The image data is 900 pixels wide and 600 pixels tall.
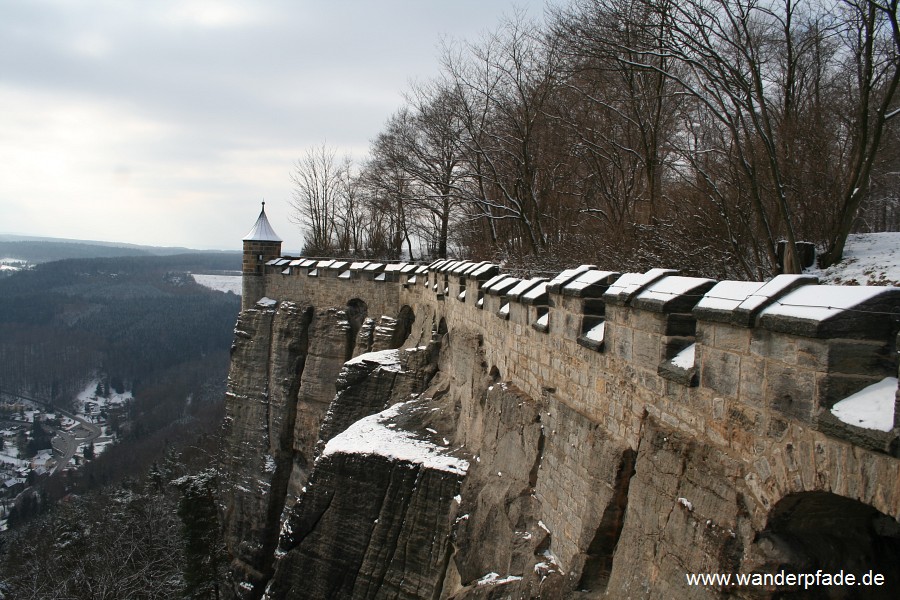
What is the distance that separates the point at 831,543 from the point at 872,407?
0.89m

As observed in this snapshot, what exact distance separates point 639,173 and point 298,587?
1066cm

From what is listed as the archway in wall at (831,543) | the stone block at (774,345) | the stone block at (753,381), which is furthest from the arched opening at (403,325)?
the archway in wall at (831,543)

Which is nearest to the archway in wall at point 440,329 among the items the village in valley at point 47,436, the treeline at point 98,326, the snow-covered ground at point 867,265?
the snow-covered ground at point 867,265

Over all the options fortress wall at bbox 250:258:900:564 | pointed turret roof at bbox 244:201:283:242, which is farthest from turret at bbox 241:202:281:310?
fortress wall at bbox 250:258:900:564

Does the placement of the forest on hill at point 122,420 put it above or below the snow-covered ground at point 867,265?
below

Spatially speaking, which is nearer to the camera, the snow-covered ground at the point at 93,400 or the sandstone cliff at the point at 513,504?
the sandstone cliff at the point at 513,504

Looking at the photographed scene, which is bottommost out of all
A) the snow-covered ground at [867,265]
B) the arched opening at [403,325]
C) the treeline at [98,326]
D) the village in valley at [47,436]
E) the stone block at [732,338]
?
the village in valley at [47,436]

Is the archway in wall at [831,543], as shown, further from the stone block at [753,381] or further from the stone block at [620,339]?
the stone block at [620,339]

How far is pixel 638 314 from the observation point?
14.3 ft

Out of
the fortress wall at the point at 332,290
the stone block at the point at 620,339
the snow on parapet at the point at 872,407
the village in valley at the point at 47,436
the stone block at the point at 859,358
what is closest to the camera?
the snow on parapet at the point at 872,407

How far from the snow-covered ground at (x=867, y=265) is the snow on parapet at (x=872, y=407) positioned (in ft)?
16.2

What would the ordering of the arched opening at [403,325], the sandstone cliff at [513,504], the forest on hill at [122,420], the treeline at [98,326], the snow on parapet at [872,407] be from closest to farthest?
the snow on parapet at [872,407], the sandstone cliff at [513,504], the arched opening at [403,325], the forest on hill at [122,420], the treeline at [98,326]

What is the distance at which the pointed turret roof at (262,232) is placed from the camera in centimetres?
2250

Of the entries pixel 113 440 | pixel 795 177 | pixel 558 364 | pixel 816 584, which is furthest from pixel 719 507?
pixel 113 440
